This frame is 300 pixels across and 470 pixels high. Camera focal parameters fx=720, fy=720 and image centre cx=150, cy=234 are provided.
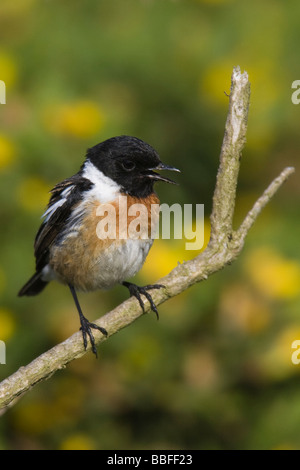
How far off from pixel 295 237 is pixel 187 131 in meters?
1.43

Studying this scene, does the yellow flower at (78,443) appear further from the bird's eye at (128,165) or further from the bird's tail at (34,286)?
the bird's eye at (128,165)

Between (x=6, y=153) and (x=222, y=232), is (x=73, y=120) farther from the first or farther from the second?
(x=222, y=232)

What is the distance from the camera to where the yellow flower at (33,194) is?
507 cm

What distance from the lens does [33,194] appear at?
5.12m

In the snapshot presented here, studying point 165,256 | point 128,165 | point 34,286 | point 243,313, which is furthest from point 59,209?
point 243,313

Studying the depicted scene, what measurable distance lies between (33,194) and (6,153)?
14.2 inches

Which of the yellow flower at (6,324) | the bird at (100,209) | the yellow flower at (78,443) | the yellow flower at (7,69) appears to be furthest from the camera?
the yellow flower at (7,69)

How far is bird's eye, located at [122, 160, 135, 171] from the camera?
383cm

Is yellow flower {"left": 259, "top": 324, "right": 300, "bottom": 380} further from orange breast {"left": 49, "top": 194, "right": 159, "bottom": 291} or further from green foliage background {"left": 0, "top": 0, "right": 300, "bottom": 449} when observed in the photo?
orange breast {"left": 49, "top": 194, "right": 159, "bottom": 291}

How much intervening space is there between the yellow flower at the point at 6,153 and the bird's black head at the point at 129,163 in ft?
4.25

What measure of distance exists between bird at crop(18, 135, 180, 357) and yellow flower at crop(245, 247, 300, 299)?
1.45 meters

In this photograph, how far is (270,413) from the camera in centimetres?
477

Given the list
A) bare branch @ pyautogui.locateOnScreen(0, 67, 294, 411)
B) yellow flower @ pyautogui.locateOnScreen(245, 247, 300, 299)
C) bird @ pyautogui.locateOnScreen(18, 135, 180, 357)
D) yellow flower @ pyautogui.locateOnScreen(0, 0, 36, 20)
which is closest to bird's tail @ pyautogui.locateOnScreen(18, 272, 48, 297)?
bird @ pyautogui.locateOnScreen(18, 135, 180, 357)

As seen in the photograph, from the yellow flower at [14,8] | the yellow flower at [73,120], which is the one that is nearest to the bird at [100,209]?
the yellow flower at [73,120]
